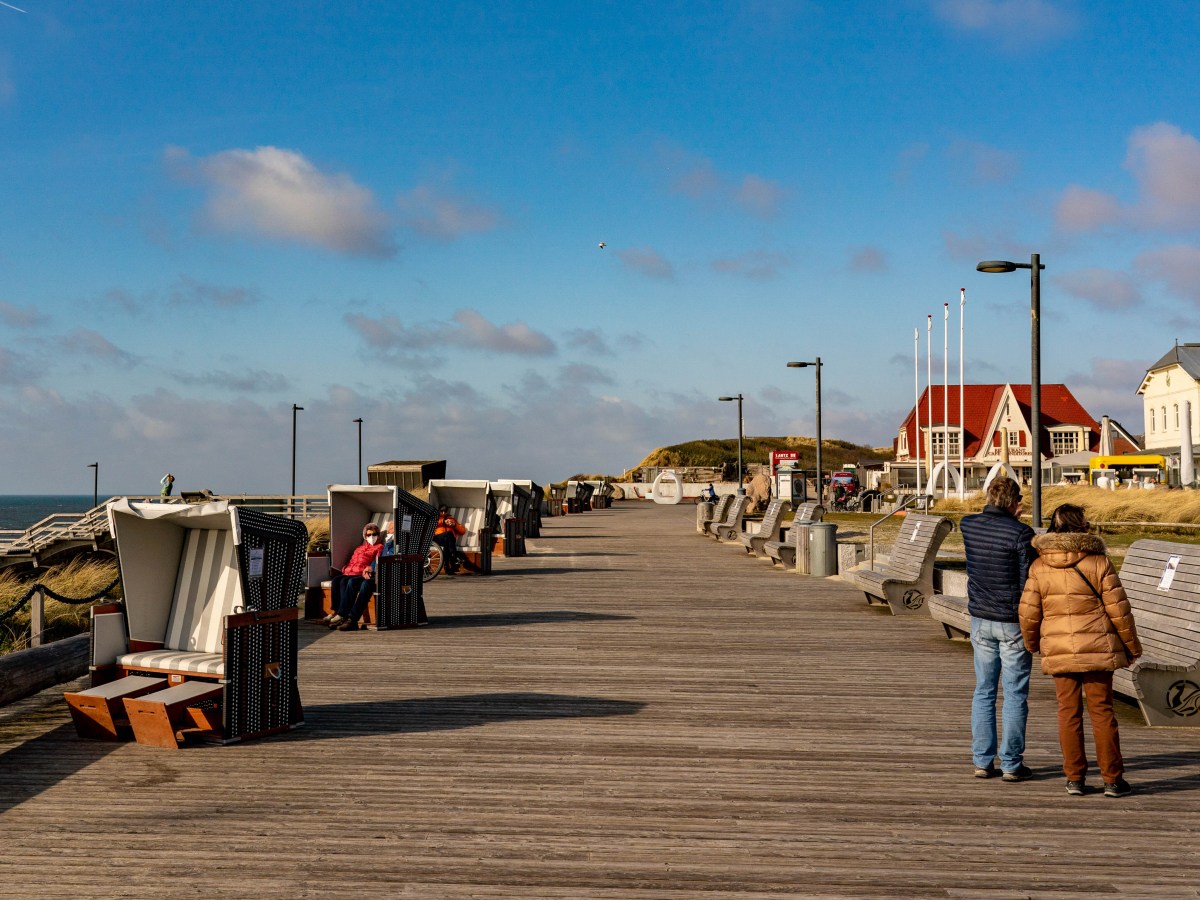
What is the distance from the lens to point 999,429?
81062mm

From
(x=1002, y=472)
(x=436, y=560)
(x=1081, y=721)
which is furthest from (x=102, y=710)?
(x=1002, y=472)

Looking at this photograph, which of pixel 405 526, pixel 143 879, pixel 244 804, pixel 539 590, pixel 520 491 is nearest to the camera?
pixel 143 879

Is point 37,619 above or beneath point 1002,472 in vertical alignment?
beneath

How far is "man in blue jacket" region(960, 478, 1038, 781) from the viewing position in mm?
6410

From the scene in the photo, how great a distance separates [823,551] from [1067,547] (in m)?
14.4

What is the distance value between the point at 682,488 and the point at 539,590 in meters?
67.9

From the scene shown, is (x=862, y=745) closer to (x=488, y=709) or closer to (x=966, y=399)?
(x=488, y=709)

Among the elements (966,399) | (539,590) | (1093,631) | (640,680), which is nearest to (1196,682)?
(1093,631)

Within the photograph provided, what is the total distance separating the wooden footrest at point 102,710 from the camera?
24.0ft

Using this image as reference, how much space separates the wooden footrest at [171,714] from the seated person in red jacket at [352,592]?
234 inches

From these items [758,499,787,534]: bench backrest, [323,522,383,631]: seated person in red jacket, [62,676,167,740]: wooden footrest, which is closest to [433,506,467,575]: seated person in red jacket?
[323,522,383,631]: seated person in red jacket

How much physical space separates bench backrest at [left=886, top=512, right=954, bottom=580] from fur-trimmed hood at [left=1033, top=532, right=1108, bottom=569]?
296 inches

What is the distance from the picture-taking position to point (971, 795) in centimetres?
Answer: 617

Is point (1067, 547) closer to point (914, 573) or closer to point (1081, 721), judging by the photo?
point (1081, 721)
